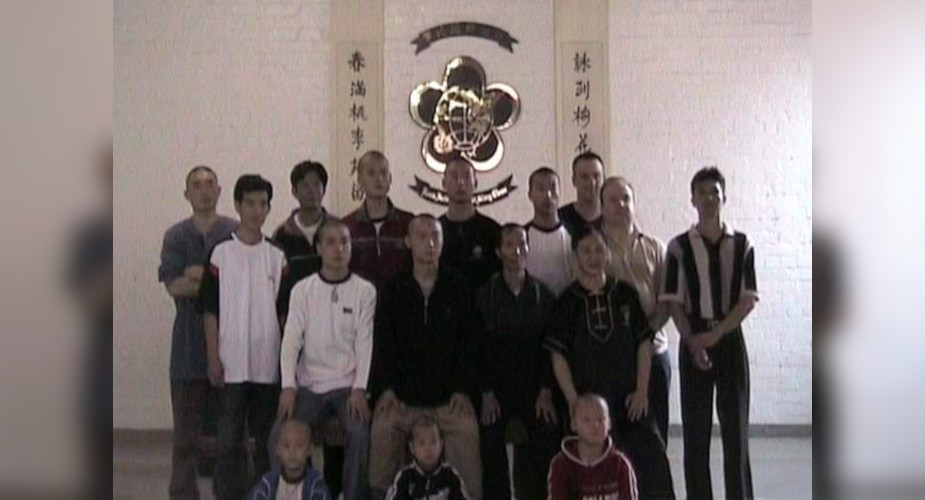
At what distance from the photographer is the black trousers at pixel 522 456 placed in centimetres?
352

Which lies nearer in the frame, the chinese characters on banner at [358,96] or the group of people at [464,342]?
the group of people at [464,342]

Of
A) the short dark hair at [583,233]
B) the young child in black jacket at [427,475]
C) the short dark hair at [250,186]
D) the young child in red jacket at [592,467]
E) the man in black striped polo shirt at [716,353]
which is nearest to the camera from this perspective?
the young child in red jacket at [592,467]

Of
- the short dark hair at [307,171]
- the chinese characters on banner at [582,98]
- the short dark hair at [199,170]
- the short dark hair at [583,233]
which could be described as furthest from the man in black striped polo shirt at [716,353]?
the short dark hair at [199,170]

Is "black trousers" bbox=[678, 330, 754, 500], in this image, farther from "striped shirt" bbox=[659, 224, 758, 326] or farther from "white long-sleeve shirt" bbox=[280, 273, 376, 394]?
"white long-sleeve shirt" bbox=[280, 273, 376, 394]

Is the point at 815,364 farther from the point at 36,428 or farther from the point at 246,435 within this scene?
the point at 246,435

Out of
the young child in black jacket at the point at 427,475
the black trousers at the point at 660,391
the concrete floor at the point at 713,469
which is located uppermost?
the black trousers at the point at 660,391

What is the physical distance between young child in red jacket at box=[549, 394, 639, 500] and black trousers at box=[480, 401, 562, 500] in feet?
0.73

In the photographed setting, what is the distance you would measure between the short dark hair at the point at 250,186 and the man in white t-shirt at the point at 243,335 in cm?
9

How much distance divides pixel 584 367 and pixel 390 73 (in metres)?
1.57

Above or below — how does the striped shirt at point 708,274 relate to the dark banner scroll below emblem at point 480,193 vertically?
below

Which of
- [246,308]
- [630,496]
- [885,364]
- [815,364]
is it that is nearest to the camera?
[885,364]

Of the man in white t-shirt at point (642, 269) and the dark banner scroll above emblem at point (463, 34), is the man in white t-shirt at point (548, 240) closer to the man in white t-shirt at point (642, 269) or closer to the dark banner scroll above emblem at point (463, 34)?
the man in white t-shirt at point (642, 269)

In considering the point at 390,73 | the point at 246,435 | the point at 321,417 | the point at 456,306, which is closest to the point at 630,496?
the point at 456,306

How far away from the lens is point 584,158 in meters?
3.84
